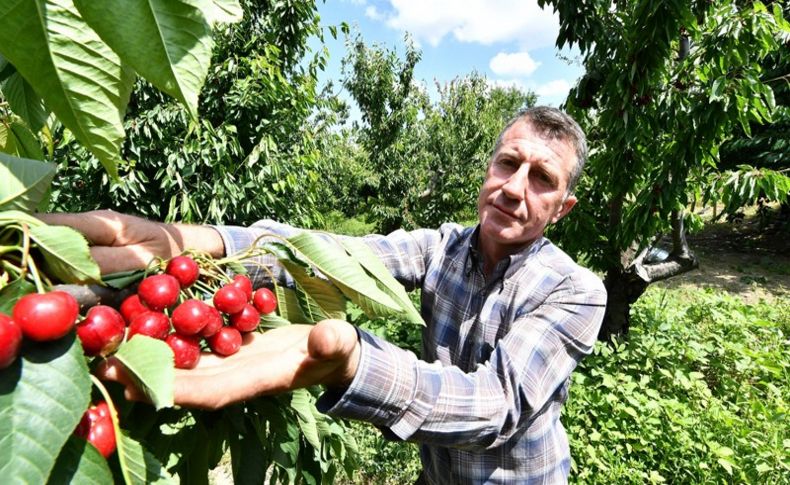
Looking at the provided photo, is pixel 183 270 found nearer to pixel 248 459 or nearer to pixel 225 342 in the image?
pixel 225 342

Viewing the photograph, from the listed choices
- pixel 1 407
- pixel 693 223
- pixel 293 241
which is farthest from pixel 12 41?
pixel 693 223

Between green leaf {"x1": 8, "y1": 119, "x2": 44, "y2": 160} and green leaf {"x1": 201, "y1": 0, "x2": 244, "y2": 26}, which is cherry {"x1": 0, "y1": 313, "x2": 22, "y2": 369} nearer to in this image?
green leaf {"x1": 201, "y1": 0, "x2": 244, "y2": 26}

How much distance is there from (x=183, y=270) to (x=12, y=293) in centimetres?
30

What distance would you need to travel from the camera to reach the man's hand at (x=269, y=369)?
657 mm

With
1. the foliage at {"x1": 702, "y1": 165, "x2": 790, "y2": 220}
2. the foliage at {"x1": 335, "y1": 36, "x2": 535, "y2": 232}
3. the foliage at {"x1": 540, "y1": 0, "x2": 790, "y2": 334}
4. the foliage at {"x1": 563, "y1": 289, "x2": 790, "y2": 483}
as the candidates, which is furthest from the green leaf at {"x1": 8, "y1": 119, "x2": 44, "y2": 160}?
the foliage at {"x1": 335, "y1": 36, "x2": 535, "y2": 232}

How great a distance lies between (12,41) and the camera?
1.24 ft

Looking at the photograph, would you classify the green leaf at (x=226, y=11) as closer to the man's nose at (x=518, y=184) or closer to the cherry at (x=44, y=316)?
the cherry at (x=44, y=316)

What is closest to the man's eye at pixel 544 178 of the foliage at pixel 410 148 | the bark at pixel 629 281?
the bark at pixel 629 281

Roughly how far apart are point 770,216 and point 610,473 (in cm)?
1179

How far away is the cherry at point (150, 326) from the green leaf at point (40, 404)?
0.59ft

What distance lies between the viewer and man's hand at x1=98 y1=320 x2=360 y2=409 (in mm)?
657

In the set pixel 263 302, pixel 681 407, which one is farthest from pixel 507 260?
pixel 681 407

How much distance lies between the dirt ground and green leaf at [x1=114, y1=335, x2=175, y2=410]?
8.10m

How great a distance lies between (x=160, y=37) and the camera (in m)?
0.34
